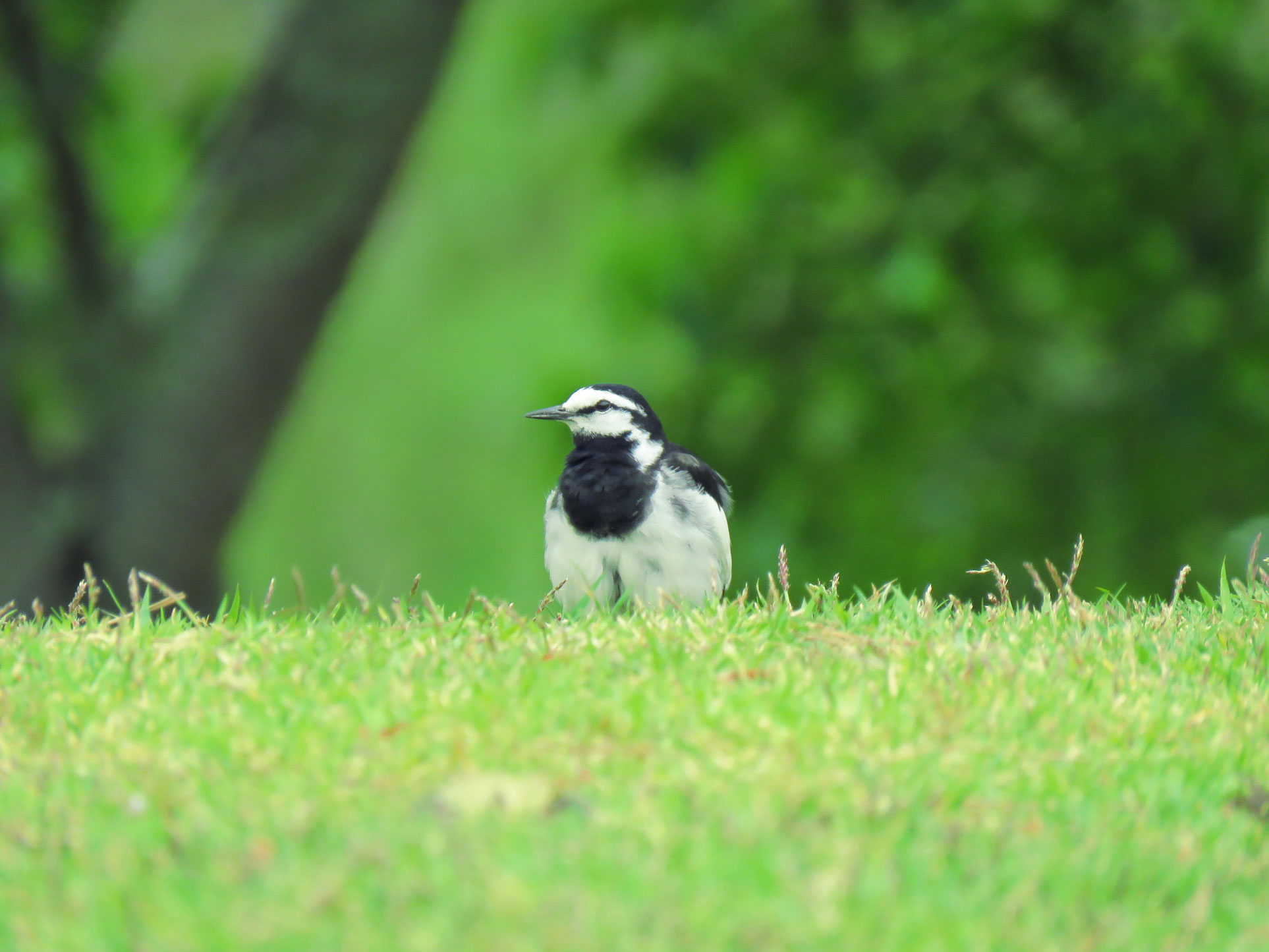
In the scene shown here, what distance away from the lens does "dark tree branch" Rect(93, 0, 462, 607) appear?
8383 mm

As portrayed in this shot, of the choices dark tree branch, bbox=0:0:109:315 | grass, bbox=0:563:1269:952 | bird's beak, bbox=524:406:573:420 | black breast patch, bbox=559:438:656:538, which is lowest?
grass, bbox=0:563:1269:952

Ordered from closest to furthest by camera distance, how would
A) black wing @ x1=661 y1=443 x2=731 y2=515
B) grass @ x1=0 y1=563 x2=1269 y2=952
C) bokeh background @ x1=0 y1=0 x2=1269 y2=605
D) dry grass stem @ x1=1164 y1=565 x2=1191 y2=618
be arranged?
grass @ x1=0 y1=563 x2=1269 y2=952 → dry grass stem @ x1=1164 y1=565 x2=1191 y2=618 → black wing @ x1=661 y1=443 x2=731 y2=515 → bokeh background @ x1=0 y1=0 x2=1269 y2=605

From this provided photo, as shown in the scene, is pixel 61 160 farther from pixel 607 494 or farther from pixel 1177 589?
pixel 1177 589

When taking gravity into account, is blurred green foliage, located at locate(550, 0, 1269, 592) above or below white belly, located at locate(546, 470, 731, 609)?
above

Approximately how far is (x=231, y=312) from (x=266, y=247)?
15.6 inches

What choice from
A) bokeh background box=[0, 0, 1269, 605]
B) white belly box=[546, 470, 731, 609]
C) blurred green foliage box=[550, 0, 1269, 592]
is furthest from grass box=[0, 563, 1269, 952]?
blurred green foliage box=[550, 0, 1269, 592]

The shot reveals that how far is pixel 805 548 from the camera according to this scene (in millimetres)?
10406

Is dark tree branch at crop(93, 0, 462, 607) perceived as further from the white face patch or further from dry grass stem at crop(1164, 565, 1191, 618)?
dry grass stem at crop(1164, 565, 1191, 618)

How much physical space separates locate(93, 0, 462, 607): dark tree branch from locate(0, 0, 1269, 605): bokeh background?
20 mm

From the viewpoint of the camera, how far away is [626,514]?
6.27 metres

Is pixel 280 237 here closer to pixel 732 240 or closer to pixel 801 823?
pixel 732 240

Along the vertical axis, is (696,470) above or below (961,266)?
below

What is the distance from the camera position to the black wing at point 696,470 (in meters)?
6.58

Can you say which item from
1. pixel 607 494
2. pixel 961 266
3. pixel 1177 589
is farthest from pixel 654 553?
pixel 961 266
